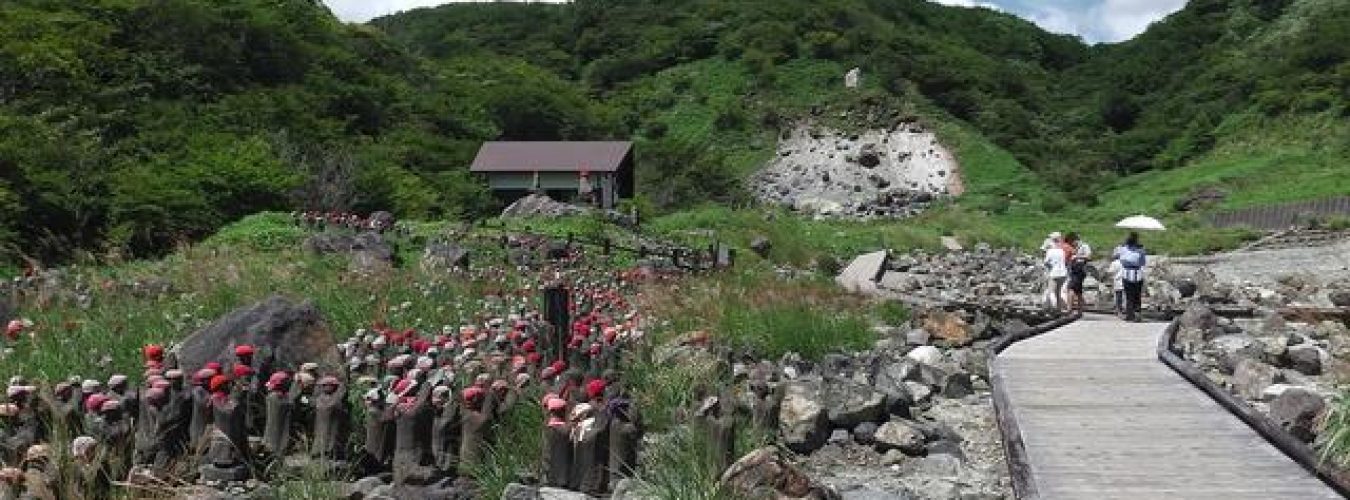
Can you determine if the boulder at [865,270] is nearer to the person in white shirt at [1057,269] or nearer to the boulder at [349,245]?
the person in white shirt at [1057,269]

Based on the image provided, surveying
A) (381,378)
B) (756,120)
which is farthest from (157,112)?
(756,120)

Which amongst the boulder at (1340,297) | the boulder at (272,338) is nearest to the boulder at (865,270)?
the boulder at (1340,297)

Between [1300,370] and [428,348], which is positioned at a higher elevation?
[428,348]

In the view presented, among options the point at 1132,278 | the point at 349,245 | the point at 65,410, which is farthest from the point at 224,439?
the point at 1132,278

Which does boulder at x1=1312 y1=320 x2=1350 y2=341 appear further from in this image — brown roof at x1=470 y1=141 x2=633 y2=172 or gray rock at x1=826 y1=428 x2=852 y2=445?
brown roof at x1=470 y1=141 x2=633 y2=172

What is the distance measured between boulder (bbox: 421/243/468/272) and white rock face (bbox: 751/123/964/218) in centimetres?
4578

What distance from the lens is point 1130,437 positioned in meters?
8.34

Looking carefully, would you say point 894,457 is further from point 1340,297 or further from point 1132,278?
point 1340,297

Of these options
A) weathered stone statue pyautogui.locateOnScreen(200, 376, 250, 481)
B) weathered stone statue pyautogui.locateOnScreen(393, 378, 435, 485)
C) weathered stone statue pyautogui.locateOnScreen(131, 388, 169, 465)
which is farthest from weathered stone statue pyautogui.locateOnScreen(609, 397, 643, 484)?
weathered stone statue pyautogui.locateOnScreen(131, 388, 169, 465)

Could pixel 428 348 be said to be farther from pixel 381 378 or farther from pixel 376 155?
pixel 376 155

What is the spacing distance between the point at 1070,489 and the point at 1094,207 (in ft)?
178

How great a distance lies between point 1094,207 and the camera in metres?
57.4

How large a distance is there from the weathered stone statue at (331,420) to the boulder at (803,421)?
3313mm

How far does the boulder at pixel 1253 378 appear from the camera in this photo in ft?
34.9
